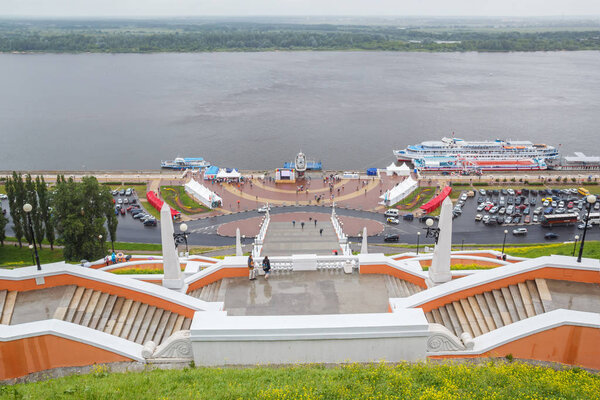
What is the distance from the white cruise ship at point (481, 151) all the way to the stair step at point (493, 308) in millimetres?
63181

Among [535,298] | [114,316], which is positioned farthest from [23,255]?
[535,298]

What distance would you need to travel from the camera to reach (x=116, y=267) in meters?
23.0

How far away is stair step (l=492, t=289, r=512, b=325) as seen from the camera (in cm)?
1516

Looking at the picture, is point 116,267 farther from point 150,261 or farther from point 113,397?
point 113,397

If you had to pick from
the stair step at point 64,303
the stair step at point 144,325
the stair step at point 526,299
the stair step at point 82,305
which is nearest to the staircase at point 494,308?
the stair step at point 526,299

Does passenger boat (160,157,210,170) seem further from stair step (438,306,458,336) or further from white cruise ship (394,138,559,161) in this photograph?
stair step (438,306,458,336)

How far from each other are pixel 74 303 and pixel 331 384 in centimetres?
945

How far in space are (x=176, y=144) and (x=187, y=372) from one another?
78.8 meters

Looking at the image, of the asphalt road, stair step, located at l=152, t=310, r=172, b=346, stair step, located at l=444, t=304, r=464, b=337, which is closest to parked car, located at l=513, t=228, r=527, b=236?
the asphalt road

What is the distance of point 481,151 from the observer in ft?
255

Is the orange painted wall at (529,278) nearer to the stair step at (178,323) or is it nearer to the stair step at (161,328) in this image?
the stair step at (178,323)

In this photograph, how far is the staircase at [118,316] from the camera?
1498cm

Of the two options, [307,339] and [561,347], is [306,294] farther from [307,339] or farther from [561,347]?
[561,347]

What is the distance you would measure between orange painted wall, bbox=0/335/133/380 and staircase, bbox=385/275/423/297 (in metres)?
9.77
